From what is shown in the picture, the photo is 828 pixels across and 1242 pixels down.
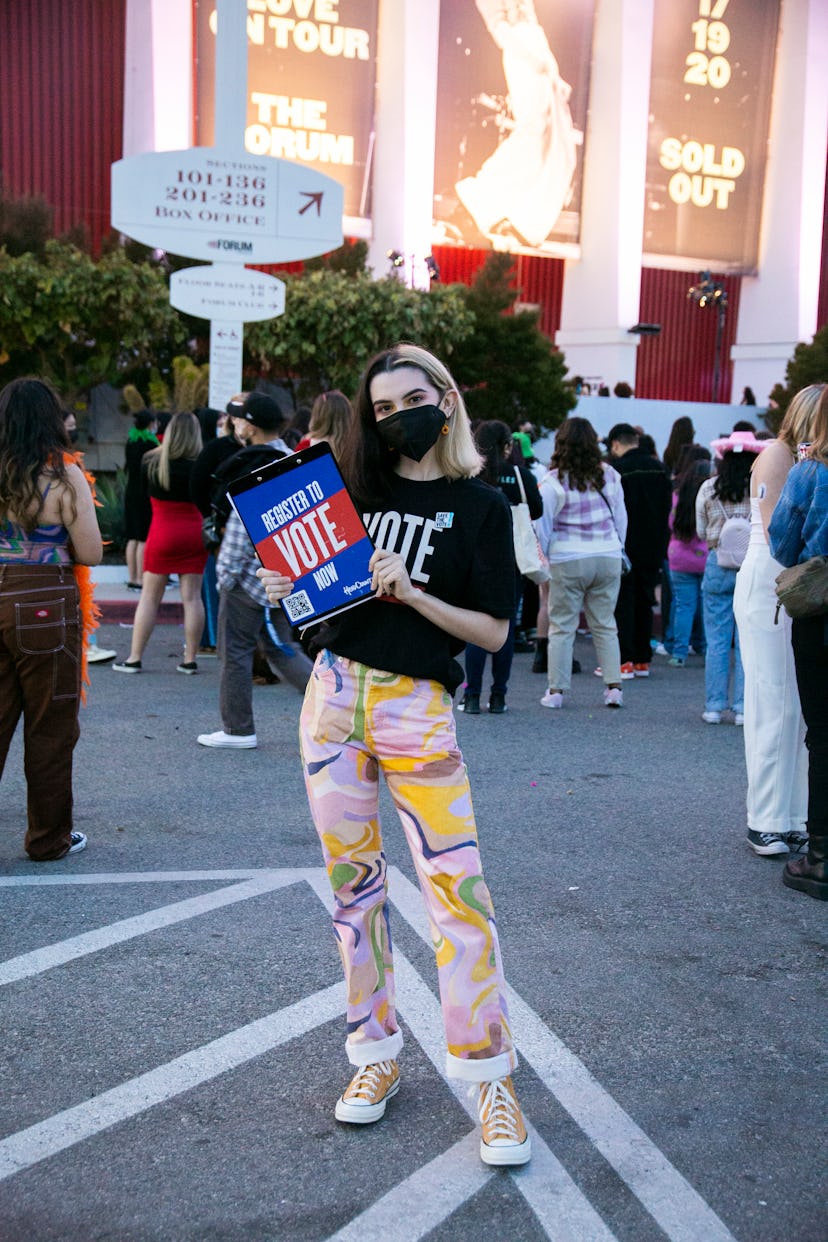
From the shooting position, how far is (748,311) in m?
29.5

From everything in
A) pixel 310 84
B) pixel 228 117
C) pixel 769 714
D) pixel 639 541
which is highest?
pixel 310 84

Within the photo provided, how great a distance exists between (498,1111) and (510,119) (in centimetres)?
2538

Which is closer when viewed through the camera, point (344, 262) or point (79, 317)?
point (79, 317)

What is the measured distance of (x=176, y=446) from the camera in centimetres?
929

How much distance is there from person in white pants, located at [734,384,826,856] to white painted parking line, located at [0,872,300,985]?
2.08m

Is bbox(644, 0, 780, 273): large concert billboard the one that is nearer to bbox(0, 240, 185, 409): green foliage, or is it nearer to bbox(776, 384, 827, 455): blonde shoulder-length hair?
bbox(0, 240, 185, 409): green foliage

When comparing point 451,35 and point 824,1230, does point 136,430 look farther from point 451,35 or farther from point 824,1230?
point 451,35

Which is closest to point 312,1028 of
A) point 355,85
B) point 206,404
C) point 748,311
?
point 206,404

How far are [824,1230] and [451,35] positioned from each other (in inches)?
1013

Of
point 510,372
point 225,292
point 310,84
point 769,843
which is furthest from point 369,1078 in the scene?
point 310,84

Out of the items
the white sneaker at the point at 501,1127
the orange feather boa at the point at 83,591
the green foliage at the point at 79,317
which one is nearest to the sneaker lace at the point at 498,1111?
the white sneaker at the point at 501,1127

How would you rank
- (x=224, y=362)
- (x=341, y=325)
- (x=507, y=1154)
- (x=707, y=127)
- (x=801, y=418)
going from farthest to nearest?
(x=707, y=127) → (x=341, y=325) → (x=224, y=362) → (x=801, y=418) → (x=507, y=1154)

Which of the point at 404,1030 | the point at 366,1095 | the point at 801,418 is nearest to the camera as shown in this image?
the point at 366,1095

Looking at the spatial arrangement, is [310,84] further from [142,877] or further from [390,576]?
[390,576]
